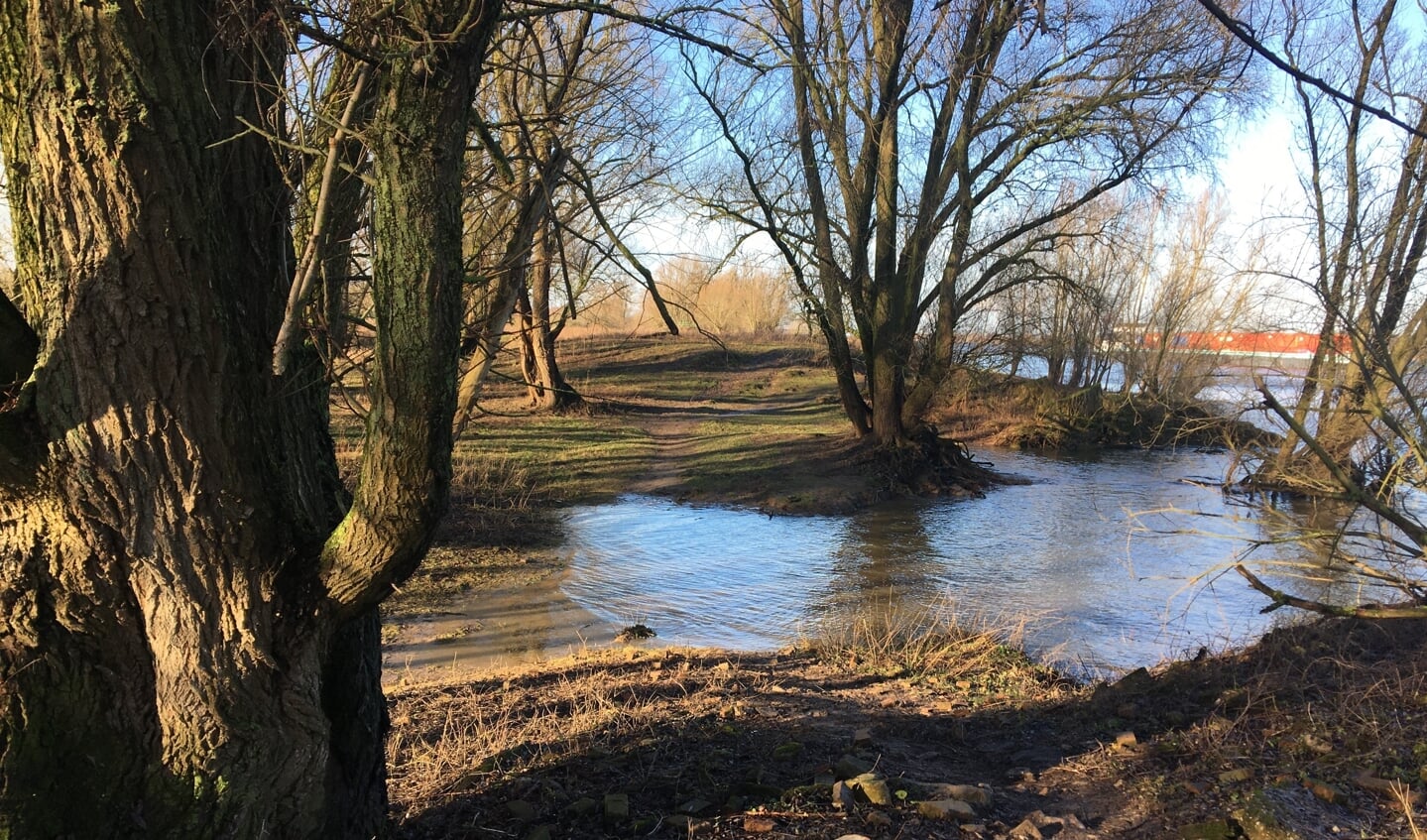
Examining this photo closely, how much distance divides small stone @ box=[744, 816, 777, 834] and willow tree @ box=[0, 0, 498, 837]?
1.49 metres

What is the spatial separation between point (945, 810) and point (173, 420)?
2860 millimetres

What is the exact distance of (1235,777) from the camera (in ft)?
12.0

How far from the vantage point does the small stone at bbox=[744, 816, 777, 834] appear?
3086 mm

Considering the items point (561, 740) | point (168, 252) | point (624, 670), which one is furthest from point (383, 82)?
point (624, 670)

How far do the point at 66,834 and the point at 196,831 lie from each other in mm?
313

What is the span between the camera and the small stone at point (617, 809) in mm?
3158

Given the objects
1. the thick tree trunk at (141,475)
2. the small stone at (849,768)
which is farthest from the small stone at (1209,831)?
the thick tree trunk at (141,475)

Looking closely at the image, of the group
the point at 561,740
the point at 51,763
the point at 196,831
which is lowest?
the point at 561,740

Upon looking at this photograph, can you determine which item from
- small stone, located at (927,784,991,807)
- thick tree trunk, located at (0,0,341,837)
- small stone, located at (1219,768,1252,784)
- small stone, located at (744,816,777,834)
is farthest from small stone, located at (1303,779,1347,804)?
thick tree trunk, located at (0,0,341,837)

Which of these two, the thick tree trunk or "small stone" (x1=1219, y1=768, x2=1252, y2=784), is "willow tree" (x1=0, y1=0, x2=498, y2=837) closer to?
the thick tree trunk

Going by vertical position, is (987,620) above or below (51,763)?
below

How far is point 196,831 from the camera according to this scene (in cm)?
253

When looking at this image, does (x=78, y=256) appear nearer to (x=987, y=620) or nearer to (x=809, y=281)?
(x=987, y=620)

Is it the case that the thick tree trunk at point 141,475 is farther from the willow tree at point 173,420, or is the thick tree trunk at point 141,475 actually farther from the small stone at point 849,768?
the small stone at point 849,768
